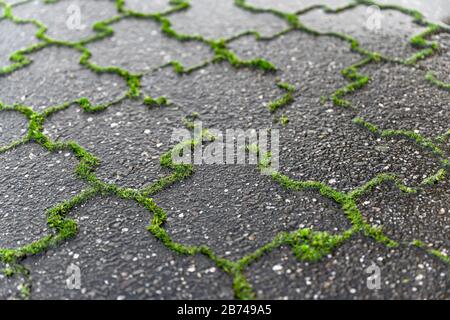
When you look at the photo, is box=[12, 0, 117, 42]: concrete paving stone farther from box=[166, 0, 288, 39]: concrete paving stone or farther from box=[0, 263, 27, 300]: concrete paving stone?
box=[0, 263, 27, 300]: concrete paving stone

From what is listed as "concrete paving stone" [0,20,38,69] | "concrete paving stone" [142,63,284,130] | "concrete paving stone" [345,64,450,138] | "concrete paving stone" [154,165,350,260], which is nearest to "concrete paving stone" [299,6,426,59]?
"concrete paving stone" [345,64,450,138]

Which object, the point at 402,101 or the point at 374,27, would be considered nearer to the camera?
the point at 402,101

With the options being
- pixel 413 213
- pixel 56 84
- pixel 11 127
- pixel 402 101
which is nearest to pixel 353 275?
pixel 413 213

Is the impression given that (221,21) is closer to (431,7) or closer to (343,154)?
(431,7)

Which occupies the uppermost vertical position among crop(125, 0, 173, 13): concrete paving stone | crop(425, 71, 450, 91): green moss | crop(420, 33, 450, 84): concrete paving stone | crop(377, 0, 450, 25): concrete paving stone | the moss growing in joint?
crop(377, 0, 450, 25): concrete paving stone

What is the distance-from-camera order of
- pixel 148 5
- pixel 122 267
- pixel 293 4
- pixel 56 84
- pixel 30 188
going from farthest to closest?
1. pixel 148 5
2. pixel 293 4
3. pixel 56 84
4. pixel 30 188
5. pixel 122 267

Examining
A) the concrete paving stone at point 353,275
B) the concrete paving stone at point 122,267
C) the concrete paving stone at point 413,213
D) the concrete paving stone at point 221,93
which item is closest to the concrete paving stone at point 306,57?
the concrete paving stone at point 221,93
